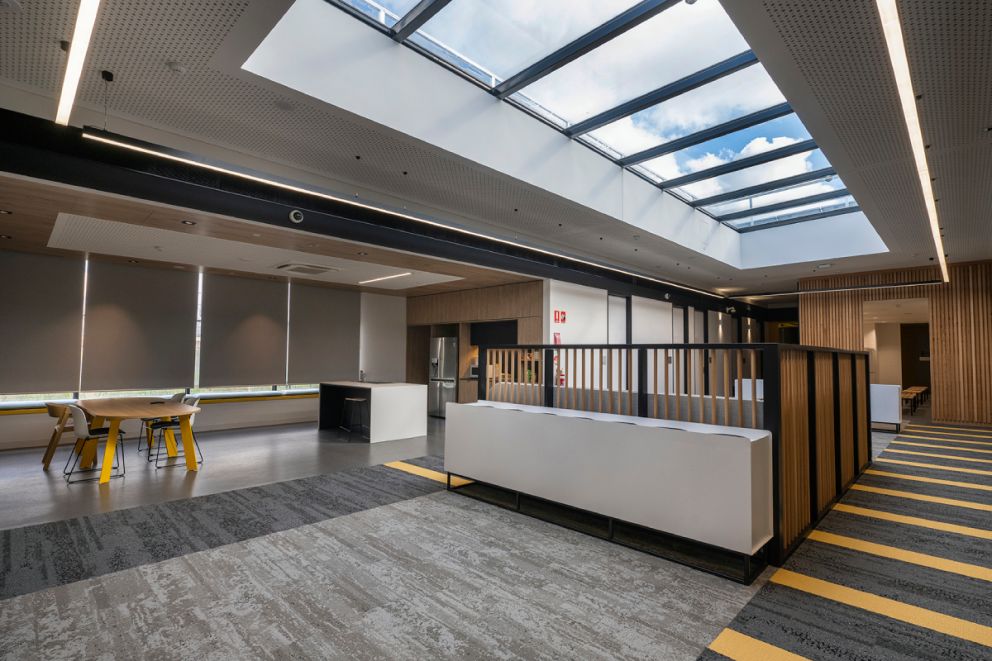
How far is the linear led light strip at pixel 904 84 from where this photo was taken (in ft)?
9.23

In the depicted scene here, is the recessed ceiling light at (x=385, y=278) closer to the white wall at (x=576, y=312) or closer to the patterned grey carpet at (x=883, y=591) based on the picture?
the white wall at (x=576, y=312)

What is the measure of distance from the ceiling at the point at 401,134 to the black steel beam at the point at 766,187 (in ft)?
2.65

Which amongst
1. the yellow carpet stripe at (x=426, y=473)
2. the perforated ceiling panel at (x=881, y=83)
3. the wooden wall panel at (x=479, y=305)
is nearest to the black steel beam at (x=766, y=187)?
the perforated ceiling panel at (x=881, y=83)

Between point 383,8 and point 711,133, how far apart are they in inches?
160

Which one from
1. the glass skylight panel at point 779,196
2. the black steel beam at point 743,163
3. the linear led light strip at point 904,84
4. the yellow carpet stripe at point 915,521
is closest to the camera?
the linear led light strip at point 904,84

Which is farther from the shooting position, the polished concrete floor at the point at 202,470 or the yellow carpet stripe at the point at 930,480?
the yellow carpet stripe at the point at 930,480

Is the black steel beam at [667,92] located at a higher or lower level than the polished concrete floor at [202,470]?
higher

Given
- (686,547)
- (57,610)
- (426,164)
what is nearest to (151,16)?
(426,164)

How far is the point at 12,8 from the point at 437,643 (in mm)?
4332

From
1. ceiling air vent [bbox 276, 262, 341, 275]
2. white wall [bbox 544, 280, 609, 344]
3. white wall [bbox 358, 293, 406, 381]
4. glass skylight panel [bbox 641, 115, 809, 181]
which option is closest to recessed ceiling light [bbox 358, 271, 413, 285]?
ceiling air vent [bbox 276, 262, 341, 275]

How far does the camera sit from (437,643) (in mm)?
2355

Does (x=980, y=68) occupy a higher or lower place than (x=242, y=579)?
higher

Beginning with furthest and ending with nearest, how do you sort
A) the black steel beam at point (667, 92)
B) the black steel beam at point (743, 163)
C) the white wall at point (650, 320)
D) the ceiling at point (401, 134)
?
the white wall at point (650, 320) < the black steel beam at point (743, 163) < the black steel beam at point (667, 92) < the ceiling at point (401, 134)

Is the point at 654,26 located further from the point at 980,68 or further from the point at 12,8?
the point at 12,8
